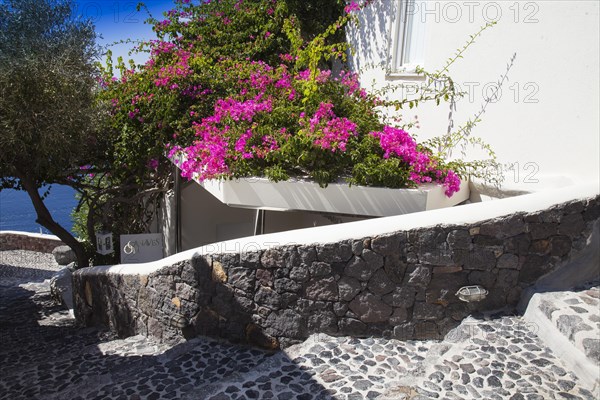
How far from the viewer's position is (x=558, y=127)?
5406mm

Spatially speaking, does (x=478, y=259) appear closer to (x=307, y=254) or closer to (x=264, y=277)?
(x=307, y=254)

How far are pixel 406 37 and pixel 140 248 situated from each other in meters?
6.08

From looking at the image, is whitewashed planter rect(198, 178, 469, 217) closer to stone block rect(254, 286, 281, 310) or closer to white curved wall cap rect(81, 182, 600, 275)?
white curved wall cap rect(81, 182, 600, 275)

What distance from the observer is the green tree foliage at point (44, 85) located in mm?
6938

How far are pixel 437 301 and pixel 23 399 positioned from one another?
4.70m

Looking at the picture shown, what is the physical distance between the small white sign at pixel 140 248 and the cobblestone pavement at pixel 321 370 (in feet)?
7.16

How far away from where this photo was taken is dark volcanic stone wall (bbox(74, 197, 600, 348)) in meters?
4.52

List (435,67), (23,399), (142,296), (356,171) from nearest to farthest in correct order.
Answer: (23,399), (356,171), (142,296), (435,67)

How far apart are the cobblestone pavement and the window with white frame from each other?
186 inches

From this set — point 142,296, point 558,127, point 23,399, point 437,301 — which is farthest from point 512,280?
point 23,399

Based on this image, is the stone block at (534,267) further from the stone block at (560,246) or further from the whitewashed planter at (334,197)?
Result: the whitewashed planter at (334,197)

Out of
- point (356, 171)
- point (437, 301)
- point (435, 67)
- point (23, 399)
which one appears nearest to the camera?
point (437, 301)

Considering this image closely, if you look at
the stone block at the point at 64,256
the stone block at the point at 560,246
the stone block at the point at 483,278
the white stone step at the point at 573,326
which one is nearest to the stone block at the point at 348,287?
the stone block at the point at 483,278

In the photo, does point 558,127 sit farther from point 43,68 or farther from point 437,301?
point 43,68
